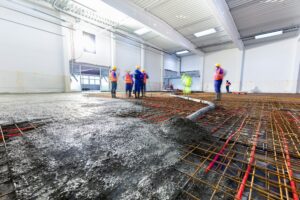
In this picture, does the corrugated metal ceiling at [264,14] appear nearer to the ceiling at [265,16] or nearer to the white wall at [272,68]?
the ceiling at [265,16]

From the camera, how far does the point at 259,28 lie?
9.30m

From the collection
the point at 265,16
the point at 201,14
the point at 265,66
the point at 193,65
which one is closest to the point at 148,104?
the point at 201,14

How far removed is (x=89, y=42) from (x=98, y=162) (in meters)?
11.0

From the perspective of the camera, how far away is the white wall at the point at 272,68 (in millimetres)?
10547

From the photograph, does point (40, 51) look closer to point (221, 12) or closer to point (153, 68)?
point (153, 68)

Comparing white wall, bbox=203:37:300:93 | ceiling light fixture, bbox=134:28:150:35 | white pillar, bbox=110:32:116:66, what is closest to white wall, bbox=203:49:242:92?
white wall, bbox=203:37:300:93

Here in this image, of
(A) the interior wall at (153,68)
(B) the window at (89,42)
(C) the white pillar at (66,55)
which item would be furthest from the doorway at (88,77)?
(A) the interior wall at (153,68)

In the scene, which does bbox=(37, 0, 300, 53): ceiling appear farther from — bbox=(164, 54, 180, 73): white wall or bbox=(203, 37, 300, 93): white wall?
bbox=(164, 54, 180, 73): white wall

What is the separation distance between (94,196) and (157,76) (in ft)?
50.1

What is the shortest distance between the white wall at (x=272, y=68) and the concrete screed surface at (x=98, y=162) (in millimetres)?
14446

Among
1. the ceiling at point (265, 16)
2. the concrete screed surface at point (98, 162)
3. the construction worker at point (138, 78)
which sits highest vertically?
the ceiling at point (265, 16)

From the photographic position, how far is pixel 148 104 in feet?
12.0

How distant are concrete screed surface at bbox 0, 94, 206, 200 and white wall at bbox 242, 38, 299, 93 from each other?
569 inches

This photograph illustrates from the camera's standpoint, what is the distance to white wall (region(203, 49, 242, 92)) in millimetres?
12828
